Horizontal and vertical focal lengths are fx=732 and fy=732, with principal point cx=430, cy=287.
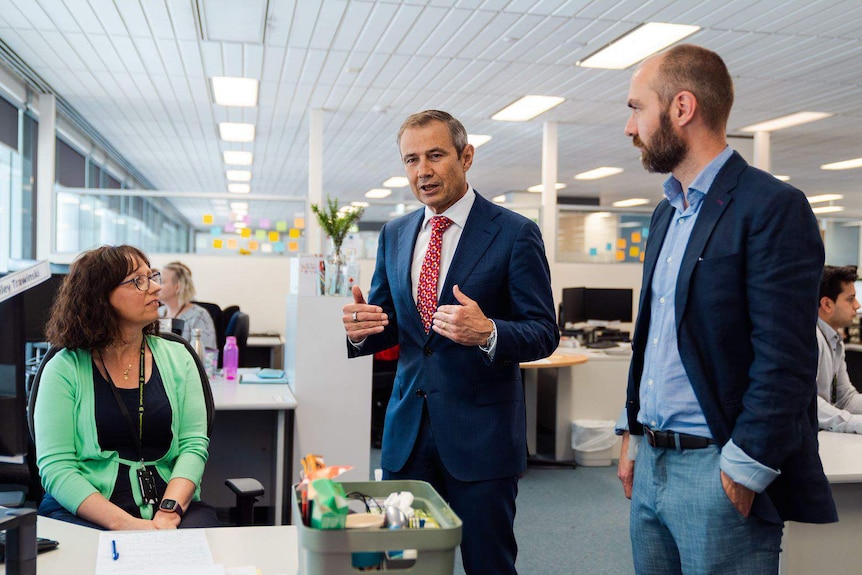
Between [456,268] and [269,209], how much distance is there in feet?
46.4

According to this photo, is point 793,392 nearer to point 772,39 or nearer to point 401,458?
point 401,458

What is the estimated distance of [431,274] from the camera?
1.74m

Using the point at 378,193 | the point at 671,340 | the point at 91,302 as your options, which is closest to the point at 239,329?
the point at 91,302

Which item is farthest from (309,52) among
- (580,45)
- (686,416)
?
(686,416)

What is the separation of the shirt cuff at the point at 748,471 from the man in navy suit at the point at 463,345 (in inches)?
19.1

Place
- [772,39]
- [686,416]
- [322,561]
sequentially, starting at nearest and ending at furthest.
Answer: [322,561] < [686,416] < [772,39]

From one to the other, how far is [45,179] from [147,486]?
5.98m

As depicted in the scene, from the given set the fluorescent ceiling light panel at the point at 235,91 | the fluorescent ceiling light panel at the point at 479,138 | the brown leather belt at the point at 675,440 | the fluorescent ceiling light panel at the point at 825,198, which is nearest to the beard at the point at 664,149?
the brown leather belt at the point at 675,440

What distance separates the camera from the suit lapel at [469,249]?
1691 mm

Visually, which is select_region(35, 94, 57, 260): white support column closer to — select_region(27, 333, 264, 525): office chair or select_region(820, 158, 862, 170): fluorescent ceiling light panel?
select_region(27, 333, 264, 525): office chair

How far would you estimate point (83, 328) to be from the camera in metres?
2.09

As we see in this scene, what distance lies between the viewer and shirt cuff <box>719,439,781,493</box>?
122 centimetres

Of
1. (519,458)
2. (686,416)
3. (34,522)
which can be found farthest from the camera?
(519,458)

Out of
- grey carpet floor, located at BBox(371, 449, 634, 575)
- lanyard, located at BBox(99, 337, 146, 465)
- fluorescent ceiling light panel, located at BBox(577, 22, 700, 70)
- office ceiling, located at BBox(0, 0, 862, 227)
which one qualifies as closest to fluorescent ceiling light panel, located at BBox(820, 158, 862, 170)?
office ceiling, located at BBox(0, 0, 862, 227)
